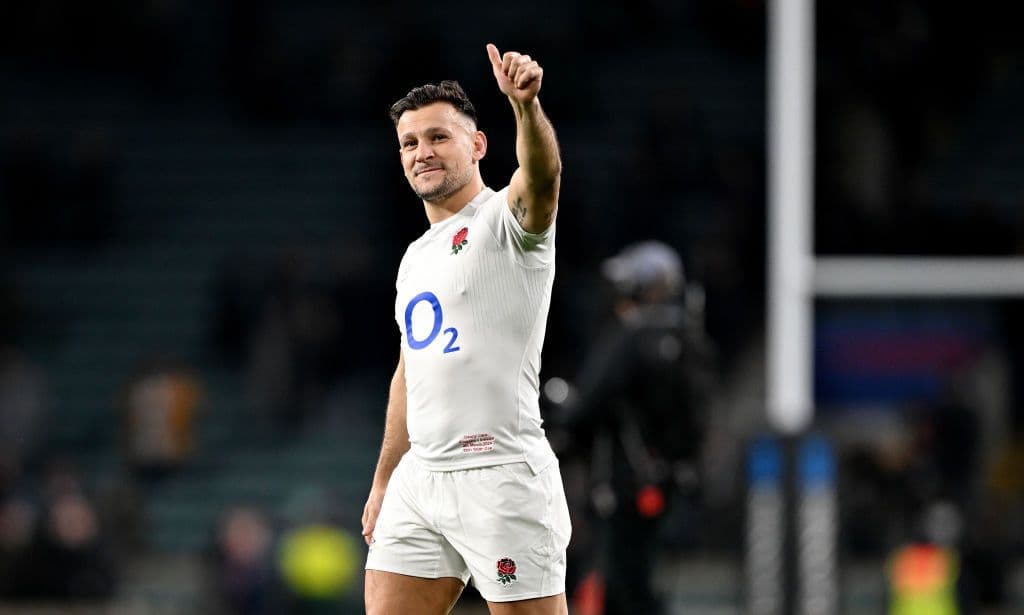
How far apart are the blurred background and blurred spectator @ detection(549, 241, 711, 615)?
1560 millimetres

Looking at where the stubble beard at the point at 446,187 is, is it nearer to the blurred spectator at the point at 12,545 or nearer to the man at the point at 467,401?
the man at the point at 467,401

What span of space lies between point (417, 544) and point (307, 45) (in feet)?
42.8

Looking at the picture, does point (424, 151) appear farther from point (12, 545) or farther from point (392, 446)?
point (12, 545)

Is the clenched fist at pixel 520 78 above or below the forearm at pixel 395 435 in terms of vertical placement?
above

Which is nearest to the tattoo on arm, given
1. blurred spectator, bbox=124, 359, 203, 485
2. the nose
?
the nose

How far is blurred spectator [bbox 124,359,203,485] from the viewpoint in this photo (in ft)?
43.3

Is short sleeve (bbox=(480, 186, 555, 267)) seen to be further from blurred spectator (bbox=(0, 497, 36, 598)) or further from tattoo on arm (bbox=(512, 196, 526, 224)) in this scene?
blurred spectator (bbox=(0, 497, 36, 598))

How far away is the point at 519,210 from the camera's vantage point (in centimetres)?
380

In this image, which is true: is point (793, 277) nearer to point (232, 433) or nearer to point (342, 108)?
point (232, 433)

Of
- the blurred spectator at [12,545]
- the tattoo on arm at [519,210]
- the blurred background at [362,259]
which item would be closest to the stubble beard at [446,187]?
the tattoo on arm at [519,210]

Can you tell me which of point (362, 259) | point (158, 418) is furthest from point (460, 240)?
point (362, 259)

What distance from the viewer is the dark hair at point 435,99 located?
4059 mm

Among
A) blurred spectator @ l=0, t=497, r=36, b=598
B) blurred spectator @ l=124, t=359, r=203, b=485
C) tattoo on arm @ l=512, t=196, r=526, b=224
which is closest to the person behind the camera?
tattoo on arm @ l=512, t=196, r=526, b=224

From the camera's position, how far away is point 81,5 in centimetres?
1638
